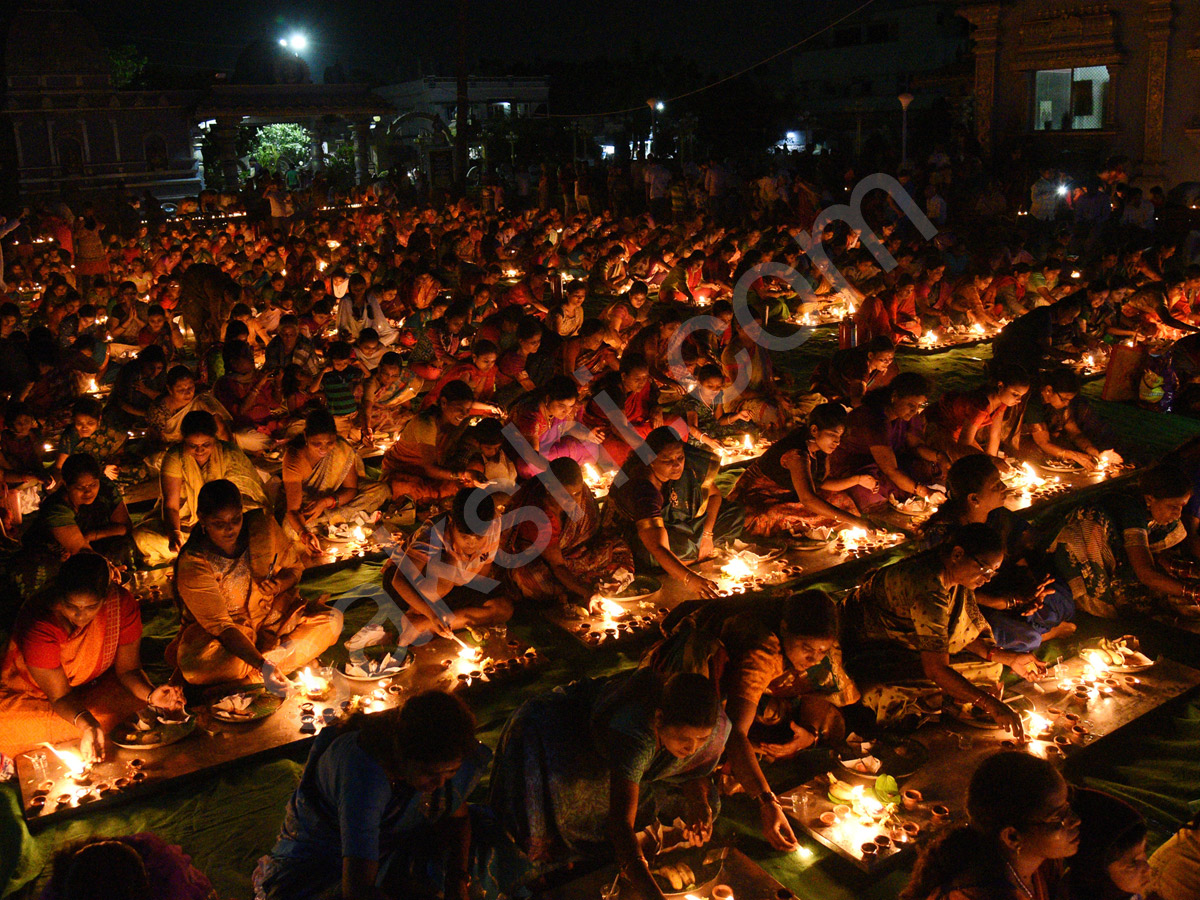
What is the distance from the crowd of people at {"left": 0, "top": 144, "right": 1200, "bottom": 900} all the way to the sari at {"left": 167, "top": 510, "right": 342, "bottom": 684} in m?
0.01

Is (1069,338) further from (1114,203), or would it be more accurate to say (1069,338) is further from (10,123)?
(10,123)

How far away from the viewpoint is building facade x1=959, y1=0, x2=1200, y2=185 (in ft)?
56.1

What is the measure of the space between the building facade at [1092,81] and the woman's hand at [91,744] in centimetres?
1884

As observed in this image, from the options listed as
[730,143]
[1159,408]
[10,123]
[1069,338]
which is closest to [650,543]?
[1159,408]

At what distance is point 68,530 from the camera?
496 cm

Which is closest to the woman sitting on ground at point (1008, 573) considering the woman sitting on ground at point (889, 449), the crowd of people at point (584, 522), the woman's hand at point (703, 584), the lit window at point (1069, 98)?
the crowd of people at point (584, 522)

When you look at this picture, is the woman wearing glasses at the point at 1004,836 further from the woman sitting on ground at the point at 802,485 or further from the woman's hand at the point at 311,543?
the woman's hand at the point at 311,543

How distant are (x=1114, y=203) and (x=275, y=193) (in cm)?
1696

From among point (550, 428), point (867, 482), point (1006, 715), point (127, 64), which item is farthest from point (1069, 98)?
point (127, 64)

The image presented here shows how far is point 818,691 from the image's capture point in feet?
13.2

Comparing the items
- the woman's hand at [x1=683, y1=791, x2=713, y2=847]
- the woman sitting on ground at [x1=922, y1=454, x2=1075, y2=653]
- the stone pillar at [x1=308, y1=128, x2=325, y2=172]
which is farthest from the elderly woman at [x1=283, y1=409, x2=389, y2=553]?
the stone pillar at [x1=308, y1=128, x2=325, y2=172]

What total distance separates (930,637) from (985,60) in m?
18.5

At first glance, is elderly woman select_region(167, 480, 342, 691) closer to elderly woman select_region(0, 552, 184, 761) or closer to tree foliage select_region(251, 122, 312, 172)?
elderly woman select_region(0, 552, 184, 761)

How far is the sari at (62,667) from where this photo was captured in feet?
12.7
